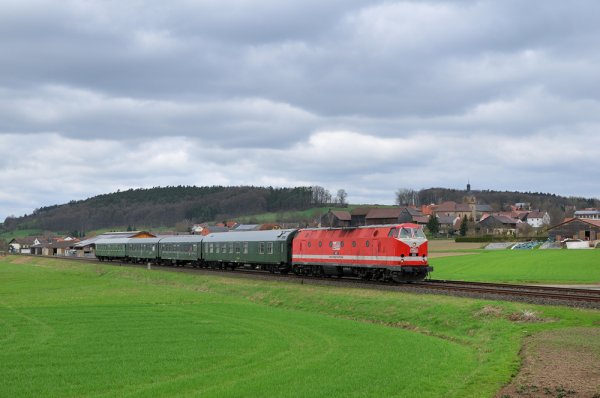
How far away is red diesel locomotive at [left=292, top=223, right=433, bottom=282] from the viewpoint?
40156 mm

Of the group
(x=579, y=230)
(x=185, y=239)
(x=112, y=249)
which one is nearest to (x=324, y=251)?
(x=185, y=239)

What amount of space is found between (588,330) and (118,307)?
86.0 feet

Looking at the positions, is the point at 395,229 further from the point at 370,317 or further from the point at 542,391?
the point at 542,391

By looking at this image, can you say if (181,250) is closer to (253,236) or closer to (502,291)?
(253,236)

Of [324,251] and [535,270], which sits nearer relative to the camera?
[324,251]

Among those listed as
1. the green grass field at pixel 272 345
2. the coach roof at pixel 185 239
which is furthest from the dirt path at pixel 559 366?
the coach roof at pixel 185 239

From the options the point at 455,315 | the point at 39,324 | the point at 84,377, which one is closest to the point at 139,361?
the point at 84,377

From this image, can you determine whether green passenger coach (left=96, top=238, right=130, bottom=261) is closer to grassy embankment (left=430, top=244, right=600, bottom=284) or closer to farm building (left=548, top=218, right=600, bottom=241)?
grassy embankment (left=430, top=244, right=600, bottom=284)

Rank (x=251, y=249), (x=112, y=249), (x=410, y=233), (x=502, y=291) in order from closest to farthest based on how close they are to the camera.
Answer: (x=502, y=291)
(x=410, y=233)
(x=251, y=249)
(x=112, y=249)

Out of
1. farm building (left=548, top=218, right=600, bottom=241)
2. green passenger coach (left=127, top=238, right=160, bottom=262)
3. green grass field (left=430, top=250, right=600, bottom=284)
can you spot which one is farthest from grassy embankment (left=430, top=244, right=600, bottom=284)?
farm building (left=548, top=218, right=600, bottom=241)

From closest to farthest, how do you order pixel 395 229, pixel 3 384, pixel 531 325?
1. pixel 3 384
2. pixel 531 325
3. pixel 395 229

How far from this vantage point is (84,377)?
1819 cm

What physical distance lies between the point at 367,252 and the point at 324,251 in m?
5.82

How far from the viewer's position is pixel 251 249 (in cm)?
6062
